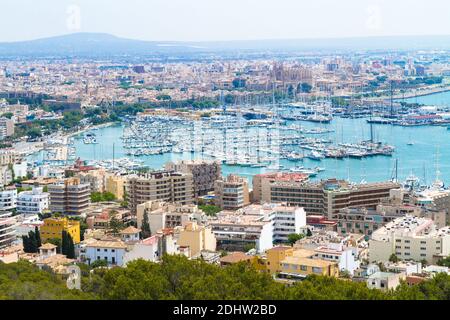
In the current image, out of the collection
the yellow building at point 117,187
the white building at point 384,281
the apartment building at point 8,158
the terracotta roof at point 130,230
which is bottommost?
the apartment building at point 8,158

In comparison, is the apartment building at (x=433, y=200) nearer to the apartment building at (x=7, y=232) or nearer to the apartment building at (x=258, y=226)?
the apartment building at (x=258, y=226)

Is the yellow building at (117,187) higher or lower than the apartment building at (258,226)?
lower

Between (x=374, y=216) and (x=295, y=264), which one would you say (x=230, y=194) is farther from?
(x=295, y=264)

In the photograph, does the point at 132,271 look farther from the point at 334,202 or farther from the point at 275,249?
the point at 334,202

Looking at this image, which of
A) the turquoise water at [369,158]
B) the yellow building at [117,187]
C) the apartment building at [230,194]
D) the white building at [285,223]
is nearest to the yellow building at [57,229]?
the white building at [285,223]

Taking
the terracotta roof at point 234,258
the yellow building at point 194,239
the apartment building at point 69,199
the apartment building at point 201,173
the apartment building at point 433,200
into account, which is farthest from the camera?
the apartment building at point 201,173

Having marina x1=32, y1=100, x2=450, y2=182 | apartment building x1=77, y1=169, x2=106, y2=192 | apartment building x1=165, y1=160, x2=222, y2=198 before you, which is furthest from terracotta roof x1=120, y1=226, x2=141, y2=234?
marina x1=32, y1=100, x2=450, y2=182

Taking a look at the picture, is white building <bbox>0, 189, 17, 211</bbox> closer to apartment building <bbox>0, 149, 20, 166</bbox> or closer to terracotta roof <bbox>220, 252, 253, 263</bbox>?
terracotta roof <bbox>220, 252, 253, 263</bbox>

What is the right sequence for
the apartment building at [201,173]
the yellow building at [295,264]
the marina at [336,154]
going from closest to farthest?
the yellow building at [295,264]
the apartment building at [201,173]
the marina at [336,154]
